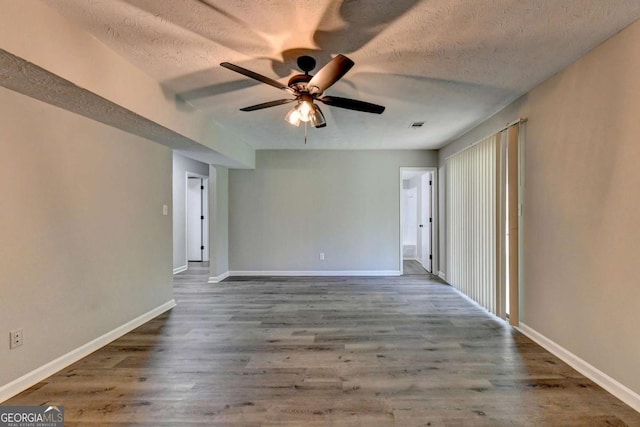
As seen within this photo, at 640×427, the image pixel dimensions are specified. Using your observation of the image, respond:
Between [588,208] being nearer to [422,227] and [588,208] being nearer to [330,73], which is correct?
[330,73]

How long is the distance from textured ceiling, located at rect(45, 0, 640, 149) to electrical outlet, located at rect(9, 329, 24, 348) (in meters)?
2.11

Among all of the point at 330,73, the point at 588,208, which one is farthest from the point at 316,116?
the point at 588,208

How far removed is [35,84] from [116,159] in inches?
43.1

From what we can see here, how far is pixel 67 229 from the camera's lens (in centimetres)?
235

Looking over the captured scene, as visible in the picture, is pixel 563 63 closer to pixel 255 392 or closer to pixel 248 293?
pixel 255 392

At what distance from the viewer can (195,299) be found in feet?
13.5

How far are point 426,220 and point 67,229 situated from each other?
19.6ft

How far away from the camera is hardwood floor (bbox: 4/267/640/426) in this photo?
1.76 m

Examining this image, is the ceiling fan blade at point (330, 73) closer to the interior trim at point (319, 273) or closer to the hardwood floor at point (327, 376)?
the hardwood floor at point (327, 376)

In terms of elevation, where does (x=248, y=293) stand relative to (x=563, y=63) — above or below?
below

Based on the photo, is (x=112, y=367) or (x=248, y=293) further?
(x=248, y=293)

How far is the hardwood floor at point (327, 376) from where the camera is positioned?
1758 mm

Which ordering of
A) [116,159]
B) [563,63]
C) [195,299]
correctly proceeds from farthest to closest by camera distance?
1. [195,299]
2. [116,159]
3. [563,63]

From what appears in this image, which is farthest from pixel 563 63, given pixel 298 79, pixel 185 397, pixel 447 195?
pixel 185 397
